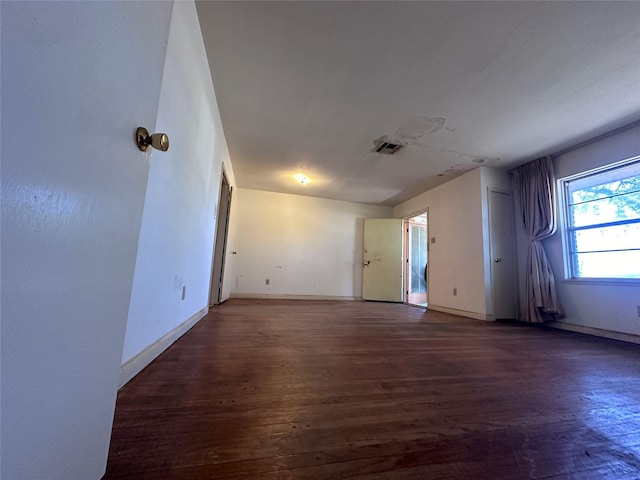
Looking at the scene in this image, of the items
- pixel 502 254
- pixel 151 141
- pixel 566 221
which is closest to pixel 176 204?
pixel 151 141

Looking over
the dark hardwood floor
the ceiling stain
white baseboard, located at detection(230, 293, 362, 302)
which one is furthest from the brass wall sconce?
white baseboard, located at detection(230, 293, 362, 302)

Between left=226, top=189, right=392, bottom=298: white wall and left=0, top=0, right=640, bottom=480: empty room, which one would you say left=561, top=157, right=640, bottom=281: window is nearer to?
left=0, top=0, right=640, bottom=480: empty room

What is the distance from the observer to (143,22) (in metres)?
0.66

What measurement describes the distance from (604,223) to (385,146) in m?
2.75

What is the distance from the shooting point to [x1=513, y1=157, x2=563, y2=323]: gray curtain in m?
3.35

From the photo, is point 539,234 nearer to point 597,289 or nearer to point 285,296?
point 597,289

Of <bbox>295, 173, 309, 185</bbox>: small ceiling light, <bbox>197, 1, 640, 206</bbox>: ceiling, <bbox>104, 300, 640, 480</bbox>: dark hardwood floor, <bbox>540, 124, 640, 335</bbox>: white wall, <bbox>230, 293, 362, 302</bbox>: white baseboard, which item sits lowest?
<bbox>230, 293, 362, 302</bbox>: white baseboard

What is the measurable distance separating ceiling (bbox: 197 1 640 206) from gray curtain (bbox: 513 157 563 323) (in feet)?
1.00

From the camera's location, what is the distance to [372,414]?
1045 millimetres

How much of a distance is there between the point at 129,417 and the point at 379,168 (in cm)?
411

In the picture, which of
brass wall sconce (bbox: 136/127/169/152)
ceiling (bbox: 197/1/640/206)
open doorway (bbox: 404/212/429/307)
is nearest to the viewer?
brass wall sconce (bbox: 136/127/169/152)

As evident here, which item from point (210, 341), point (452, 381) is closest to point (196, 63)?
point (210, 341)

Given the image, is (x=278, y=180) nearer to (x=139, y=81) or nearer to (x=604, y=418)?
(x=139, y=81)

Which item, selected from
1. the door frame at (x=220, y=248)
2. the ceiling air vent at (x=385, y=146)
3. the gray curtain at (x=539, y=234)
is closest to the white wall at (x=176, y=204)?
the door frame at (x=220, y=248)
